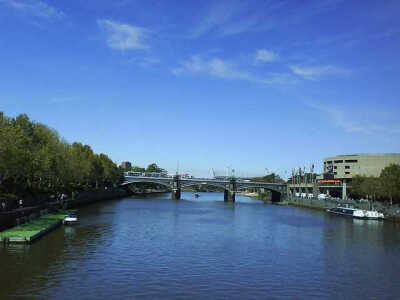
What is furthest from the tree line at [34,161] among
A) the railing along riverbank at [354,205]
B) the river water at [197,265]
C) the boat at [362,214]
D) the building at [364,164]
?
the building at [364,164]

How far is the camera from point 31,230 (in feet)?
192

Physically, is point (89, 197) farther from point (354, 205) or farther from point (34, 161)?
point (354, 205)

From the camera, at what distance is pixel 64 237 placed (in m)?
60.7

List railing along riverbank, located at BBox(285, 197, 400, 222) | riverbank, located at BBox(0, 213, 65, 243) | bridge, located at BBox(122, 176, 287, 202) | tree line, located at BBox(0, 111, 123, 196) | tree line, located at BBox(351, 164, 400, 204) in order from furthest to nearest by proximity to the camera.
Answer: bridge, located at BBox(122, 176, 287, 202)
tree line, located at BBox(351, 164, 400, 204)
railing along riverbank, located at BBox(285, 197, 400, 222)
tree line, located at BBox(0, 111, 123, 196)
riverbank, located at BBox(0, 213, 65, 243)

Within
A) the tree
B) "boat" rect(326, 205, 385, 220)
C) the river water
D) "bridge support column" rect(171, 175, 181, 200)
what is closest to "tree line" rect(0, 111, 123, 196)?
the river water

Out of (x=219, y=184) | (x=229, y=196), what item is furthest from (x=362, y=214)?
(x=219, y=184)

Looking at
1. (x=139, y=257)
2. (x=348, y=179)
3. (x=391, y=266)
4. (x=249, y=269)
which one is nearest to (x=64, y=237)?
(x=139, y=257)

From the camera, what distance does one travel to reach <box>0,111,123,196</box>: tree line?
217 ft

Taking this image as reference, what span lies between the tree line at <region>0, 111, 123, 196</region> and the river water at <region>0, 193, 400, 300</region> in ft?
40.4

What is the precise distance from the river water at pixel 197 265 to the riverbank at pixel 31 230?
132 centimetres

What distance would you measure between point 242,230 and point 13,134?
38977 millimetres

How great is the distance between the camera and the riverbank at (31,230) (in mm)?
51531

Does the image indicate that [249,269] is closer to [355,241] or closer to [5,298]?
[5,298]

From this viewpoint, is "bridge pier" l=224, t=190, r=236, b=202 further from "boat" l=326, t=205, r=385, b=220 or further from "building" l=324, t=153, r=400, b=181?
"boat" l=326, t=205, r=385, b=220
